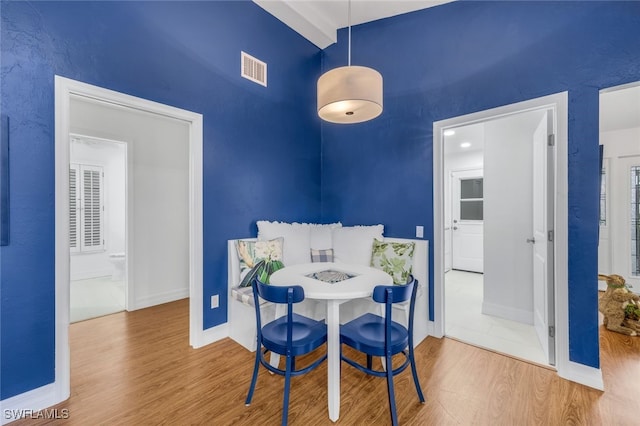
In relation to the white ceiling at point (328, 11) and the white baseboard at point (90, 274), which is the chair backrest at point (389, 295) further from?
the white baseboard at point (90, 274)

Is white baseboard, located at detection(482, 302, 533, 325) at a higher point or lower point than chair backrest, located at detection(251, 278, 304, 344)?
lower

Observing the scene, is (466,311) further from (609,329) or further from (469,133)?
(469,133)

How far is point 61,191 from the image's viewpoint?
182 cm

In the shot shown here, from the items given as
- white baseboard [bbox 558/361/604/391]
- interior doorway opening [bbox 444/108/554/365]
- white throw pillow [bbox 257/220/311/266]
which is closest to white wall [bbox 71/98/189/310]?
white throw pillow [bbox 257/220/311/266]

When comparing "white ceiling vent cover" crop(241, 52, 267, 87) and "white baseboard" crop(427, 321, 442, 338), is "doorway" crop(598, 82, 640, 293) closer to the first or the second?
"white baseboard" crop(427, 321, 442, 338)

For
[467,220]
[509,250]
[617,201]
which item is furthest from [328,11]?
[617,201]

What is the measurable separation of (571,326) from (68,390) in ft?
11.7

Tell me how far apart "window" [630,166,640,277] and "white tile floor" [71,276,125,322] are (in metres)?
7.07

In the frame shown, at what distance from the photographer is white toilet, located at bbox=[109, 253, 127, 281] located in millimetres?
4156

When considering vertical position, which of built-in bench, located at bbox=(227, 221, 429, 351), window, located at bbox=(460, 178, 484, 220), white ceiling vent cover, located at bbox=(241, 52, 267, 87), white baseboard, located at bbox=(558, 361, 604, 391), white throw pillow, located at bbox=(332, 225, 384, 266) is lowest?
white baseboard, located at bbox=(558, 361, 604, 391)

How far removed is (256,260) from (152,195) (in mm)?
2081

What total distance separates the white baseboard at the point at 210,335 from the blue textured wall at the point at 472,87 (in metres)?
1.84

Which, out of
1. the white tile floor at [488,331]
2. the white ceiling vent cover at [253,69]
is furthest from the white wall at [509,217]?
the white ceiling vent cover at [253,69]

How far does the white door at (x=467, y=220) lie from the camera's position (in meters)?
5.52
